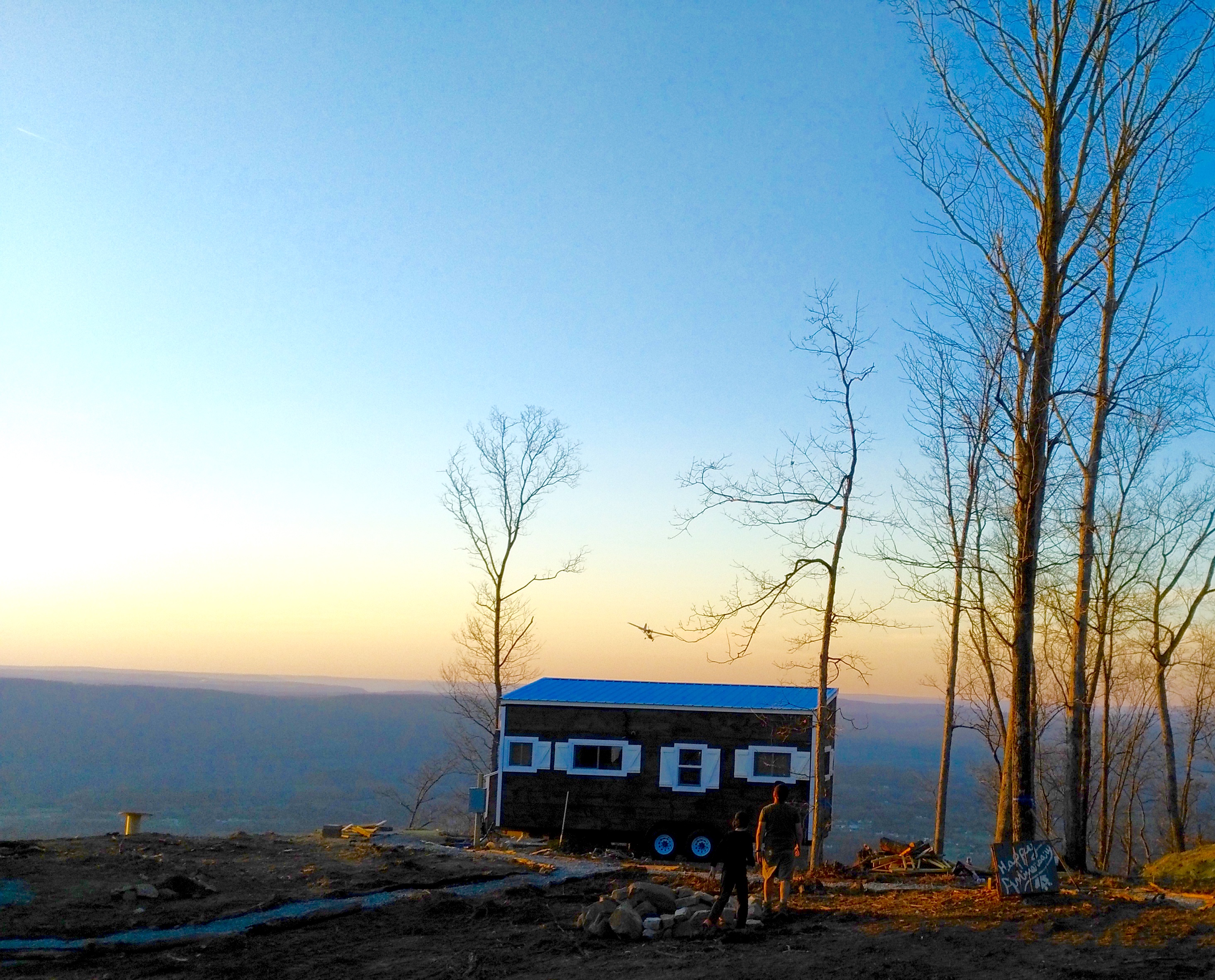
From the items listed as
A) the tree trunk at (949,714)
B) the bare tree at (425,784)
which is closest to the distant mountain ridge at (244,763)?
the bare tree at (425,784)

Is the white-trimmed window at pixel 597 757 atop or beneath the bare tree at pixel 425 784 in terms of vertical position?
atop

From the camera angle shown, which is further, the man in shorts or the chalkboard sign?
the man in shorts

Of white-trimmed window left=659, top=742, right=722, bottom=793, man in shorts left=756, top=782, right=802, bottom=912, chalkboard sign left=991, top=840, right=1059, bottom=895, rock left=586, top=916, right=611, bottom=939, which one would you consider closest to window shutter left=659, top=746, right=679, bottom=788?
white-trimmed window left=659, top=742, right=722, bottom=793

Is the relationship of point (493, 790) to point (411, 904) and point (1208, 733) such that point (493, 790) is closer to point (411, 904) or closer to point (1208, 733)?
point (411, 904)

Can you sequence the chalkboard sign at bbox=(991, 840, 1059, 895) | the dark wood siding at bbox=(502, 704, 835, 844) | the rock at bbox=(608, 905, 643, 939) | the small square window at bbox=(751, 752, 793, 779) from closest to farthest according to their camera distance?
the rock at bbox=(608, 905, 643, 939) → the chalkboard sign at bbox=(991, 840, 1059, 895) → the small square window at bbox=(751, 752, 793, 779) → the dark wood siding at bbox=(502, 704, 835, 844)

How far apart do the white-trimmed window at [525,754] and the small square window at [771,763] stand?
543 centimetres

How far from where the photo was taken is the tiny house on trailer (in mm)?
25000

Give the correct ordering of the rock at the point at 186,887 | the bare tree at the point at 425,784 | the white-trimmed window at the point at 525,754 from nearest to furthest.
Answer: the rock at the point at 186,887, the white-trimmed window at the point at 525,754, the bare tree at the point at 425,784

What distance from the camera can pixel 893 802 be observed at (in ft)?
294

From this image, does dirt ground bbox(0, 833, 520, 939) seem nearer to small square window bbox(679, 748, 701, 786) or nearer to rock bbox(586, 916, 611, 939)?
rock bbox(586, 916, 611, 939)

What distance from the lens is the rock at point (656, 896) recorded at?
13.6m

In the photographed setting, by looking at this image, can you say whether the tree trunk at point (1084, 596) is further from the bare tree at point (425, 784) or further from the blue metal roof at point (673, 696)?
the bare tree at point (425, 784)

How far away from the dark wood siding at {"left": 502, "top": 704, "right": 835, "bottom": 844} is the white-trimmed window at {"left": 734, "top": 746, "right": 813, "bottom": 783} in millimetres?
118

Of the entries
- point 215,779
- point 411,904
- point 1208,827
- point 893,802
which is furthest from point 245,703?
point 411,904
